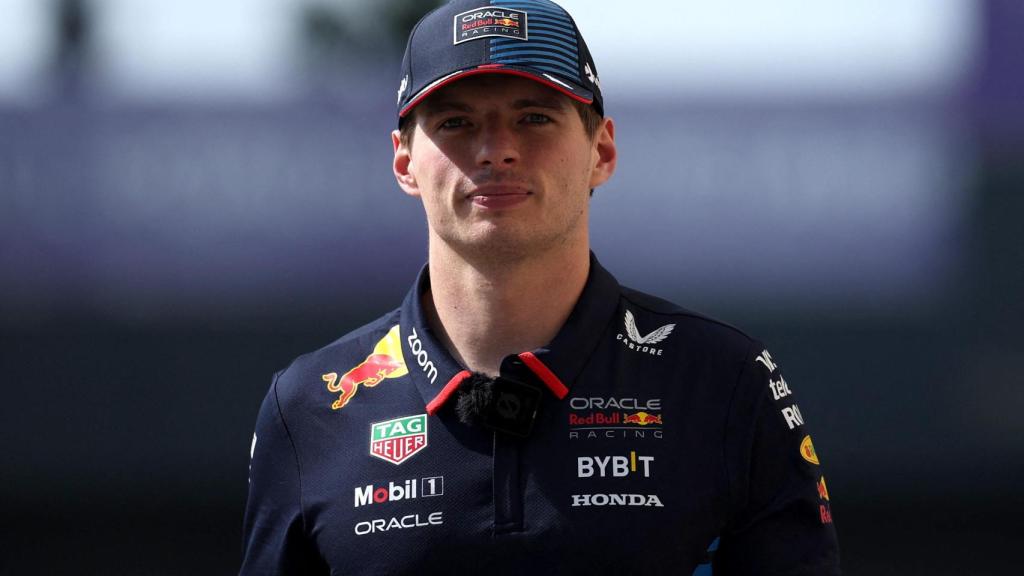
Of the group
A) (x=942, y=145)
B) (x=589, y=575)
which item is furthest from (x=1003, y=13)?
(x=589, y=575)

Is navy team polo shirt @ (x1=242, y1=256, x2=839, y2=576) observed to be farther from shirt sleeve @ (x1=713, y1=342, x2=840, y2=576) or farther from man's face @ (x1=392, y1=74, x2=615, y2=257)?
man's face @ (x1=392, y1=74, x2=615, y2=257)

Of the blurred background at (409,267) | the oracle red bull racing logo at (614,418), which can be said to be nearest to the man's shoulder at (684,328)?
the oracle red bull racing logo at (614,418)

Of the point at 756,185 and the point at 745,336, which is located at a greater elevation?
the point at 756,185

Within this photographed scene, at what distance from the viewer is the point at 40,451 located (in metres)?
7.50

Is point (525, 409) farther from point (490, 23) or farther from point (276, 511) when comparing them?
point (490, 23)

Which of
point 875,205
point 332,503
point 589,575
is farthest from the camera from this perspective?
point 875,205

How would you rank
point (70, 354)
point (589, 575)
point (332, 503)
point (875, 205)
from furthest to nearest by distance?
point (70, 354) → point (875, 205) → point (332, 503) → point (589, 575)

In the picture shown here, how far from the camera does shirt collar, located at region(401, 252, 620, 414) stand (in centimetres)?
196

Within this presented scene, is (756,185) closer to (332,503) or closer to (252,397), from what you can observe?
(252,397)

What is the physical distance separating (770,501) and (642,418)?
0.72 ft

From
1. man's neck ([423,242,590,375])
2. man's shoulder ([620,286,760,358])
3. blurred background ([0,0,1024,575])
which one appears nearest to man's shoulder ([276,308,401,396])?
man's neck ([423,242,590,375])

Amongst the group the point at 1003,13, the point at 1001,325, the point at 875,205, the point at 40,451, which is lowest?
the point at 40,451

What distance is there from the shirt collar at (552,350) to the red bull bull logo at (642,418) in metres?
0.10

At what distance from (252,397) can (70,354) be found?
1.02 meters
